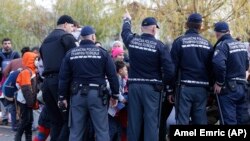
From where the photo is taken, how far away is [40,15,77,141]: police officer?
7453 millimetres

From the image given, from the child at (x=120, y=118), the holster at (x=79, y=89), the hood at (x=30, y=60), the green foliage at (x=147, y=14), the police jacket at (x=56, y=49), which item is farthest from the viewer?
the green foliage at (x=147, y=14)

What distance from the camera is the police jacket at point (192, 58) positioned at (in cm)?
725

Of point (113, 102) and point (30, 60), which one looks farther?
point (30, 60)

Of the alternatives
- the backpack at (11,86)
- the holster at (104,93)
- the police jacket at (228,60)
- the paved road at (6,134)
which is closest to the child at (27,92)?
the backpack at (11,86)

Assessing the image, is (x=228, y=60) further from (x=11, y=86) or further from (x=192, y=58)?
(x=11, y=86)

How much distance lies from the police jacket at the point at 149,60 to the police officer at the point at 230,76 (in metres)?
0.68

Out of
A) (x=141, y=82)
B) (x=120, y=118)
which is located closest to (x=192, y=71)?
(x=141, y=82)

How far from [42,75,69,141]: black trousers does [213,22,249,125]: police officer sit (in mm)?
2217

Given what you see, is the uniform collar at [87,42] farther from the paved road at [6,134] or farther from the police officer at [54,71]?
the paved road at [6,134]

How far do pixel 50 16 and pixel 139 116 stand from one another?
89.1 feet

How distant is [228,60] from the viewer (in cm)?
738

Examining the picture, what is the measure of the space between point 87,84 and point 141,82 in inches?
30.6

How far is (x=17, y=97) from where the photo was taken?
9.25 m

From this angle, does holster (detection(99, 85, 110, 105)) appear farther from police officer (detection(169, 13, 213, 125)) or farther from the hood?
the hood
